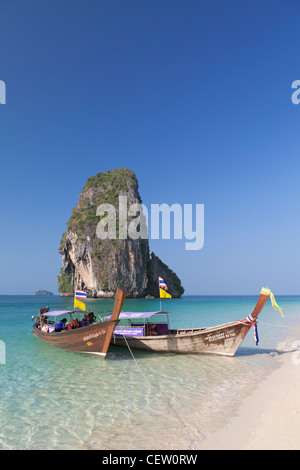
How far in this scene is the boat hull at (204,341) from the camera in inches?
472

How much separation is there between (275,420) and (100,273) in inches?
2968

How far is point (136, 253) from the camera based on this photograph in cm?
8306

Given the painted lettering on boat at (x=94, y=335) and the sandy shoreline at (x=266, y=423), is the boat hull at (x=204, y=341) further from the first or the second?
the sandy shoreline at (x=266, y=423)

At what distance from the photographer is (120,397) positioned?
7.84 metres

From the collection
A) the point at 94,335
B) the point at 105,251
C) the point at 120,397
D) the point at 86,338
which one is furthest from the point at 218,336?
the point at 105,251

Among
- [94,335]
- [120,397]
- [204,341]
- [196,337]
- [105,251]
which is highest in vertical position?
[105,251]

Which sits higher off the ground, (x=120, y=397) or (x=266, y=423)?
(x=266, y=423)

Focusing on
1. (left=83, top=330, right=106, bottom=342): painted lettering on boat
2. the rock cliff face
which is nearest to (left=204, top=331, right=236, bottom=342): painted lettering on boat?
(left=83, top=330, right=106, bottom=342): painted lettering on boat

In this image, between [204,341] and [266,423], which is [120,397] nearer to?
[266,423]

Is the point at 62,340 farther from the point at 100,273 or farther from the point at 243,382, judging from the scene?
the point at 100,273

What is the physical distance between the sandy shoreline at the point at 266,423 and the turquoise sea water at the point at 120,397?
31cm

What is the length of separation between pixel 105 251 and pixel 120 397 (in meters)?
74.1

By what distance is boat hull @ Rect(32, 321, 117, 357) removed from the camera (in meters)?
11.9
